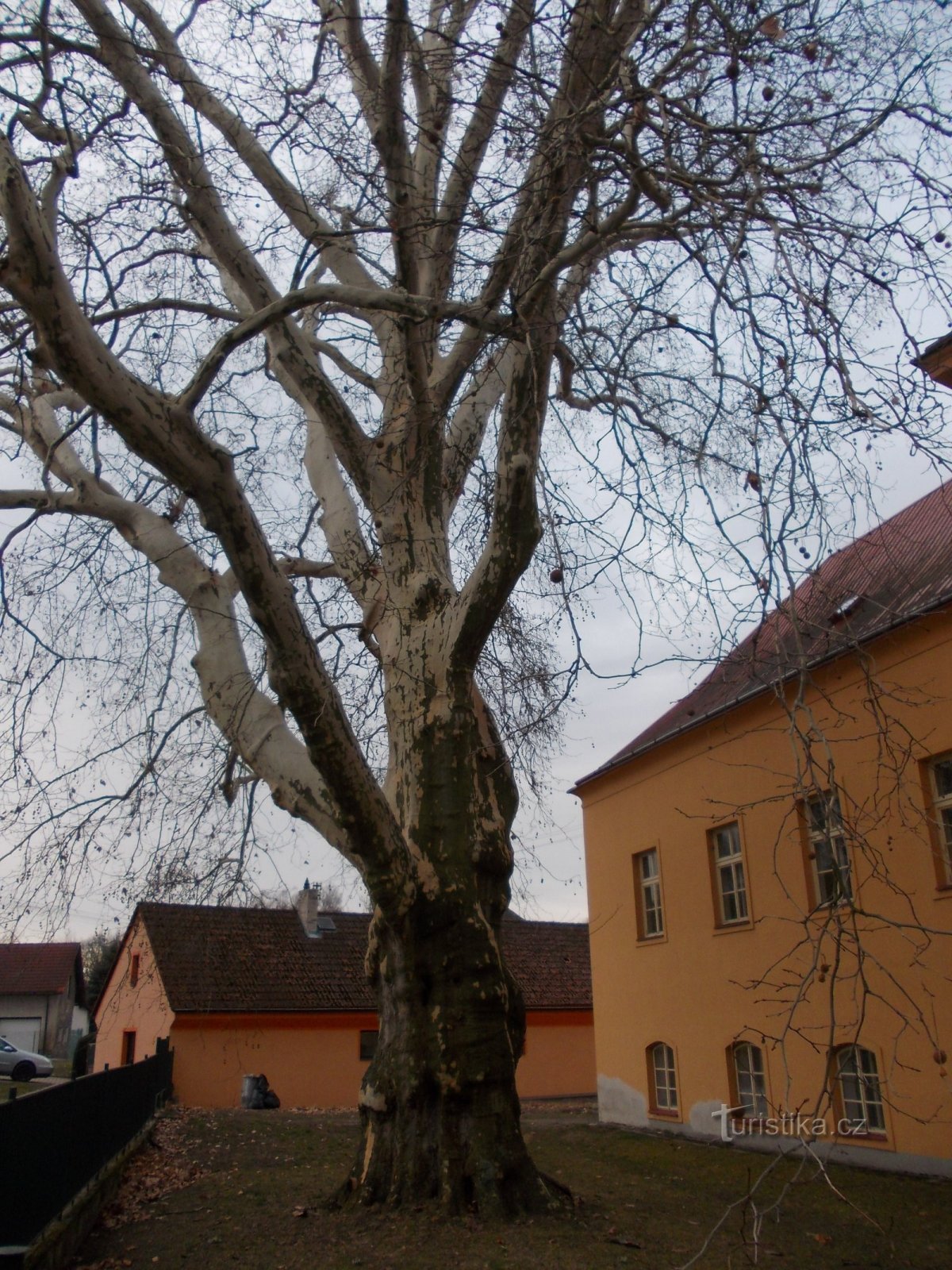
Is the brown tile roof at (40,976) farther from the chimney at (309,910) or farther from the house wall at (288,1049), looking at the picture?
the chimney at (309,910)

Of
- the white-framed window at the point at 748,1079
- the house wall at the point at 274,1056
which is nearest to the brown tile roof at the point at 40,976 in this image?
the house wall at the point at 274,1056

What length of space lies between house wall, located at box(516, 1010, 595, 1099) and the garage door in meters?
27.8

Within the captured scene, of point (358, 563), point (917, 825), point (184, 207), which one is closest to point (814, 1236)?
point (917, 825)


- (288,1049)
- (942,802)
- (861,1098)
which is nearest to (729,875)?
(861,1098)

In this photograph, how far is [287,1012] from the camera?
2289 centimetres

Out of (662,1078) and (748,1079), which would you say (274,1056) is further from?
(748,1079)

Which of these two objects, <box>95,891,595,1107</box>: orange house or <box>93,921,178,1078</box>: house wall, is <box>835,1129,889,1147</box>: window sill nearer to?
<box>95,891,595,1107</box>: orange house

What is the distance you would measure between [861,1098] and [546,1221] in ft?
19.0

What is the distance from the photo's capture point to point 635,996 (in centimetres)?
1475

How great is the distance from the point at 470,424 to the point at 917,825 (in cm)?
589

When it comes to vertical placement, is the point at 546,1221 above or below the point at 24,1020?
above

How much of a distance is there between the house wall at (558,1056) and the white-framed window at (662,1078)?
36.6 feet

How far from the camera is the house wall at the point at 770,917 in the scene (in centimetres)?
938

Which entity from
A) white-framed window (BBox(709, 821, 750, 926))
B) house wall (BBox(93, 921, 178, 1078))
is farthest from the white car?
white-framed window (BBox(709, 821, 750, 926))
